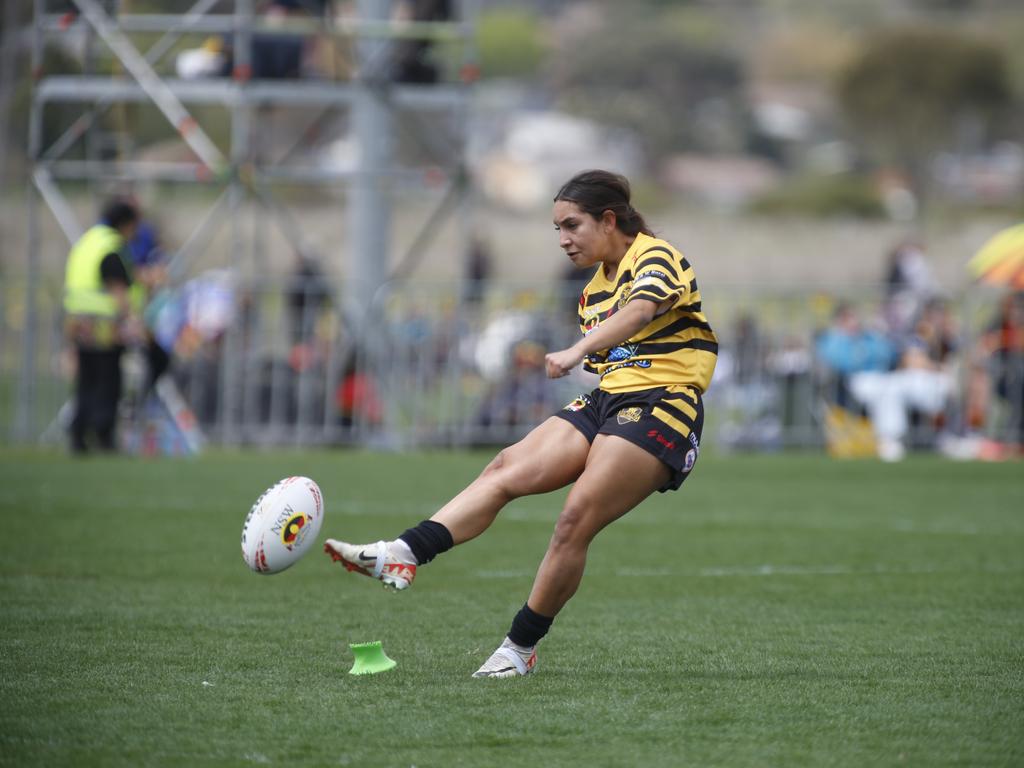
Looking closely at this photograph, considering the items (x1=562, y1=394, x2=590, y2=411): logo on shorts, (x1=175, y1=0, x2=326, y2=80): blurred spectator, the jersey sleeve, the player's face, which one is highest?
(x1=175, y1=0, x2=326, y2=80): blurred spectator

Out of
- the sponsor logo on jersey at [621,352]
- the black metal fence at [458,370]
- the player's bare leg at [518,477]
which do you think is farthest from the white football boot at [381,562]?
the black metal fence at [458,370]

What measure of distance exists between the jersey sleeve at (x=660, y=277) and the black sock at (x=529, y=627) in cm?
127

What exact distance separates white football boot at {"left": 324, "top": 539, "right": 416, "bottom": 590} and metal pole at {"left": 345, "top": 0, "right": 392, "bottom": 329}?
12.7m

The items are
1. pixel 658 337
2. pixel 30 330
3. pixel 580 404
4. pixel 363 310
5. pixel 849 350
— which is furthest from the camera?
pixel 363 310

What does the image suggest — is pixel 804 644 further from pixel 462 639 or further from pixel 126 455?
pixel 126 455

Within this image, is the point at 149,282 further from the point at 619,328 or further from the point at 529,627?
the point at 619,328

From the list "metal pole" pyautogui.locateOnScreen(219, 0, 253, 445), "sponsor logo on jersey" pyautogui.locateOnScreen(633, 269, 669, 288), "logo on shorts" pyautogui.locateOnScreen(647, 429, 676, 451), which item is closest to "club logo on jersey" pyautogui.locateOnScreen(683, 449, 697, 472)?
"logo on shorts" pyautogui.locateOnScreen(647, 429, 676, 451)

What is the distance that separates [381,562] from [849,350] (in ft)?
42.7

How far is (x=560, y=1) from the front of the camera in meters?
81.6

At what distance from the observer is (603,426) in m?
6.26

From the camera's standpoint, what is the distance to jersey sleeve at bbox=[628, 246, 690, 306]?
607 cm

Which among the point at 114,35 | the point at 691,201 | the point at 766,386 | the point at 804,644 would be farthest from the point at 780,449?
the point at 691,201

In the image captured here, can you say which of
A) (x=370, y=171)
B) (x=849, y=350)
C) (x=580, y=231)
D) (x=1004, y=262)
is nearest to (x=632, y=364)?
(x=580, y=231)

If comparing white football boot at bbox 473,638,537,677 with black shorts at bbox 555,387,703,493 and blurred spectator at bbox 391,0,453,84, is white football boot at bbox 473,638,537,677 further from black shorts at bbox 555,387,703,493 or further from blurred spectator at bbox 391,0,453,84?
blurred spectator at bbox 391,0,453,84
